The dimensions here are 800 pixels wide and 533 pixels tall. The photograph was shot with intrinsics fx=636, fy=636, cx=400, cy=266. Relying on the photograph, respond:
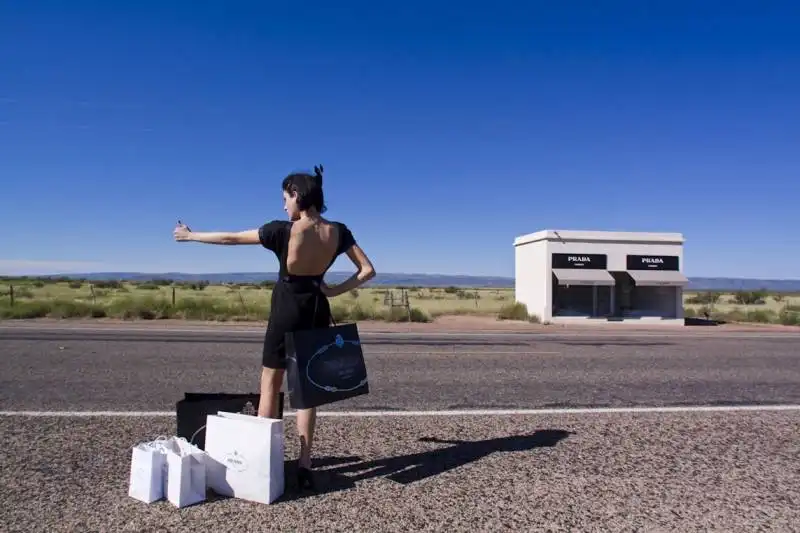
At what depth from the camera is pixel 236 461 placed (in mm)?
3867

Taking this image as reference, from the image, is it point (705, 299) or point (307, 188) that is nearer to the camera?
point (307, 188)

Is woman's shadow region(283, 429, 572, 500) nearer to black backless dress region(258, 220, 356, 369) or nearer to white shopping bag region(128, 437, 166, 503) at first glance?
white shopping bag region(128, 437, 166, 503)

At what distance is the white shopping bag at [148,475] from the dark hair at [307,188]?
1.74 metres

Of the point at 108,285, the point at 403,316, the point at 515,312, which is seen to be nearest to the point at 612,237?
the point at 515,312

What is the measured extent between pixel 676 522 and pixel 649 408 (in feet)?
11.2

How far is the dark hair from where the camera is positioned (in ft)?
13.3

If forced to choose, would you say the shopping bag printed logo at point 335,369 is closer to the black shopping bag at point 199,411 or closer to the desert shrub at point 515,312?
the black shopping bag at point 199,411

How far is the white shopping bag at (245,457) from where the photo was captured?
3.79 meters

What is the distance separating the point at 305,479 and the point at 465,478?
1.09m

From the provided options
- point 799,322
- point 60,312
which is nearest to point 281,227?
point 60,312

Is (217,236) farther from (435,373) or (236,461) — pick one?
(435,373)

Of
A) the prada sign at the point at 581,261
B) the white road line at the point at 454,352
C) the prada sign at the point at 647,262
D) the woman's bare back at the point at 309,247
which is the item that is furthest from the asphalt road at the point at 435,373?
the prada sign at the point at 647,262

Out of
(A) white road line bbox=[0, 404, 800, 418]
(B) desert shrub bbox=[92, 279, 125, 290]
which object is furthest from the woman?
(B) desert shrub bbox=[92, 279, 125, 290]

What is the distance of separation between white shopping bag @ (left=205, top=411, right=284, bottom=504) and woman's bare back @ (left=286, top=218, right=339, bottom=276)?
0.95 metres
